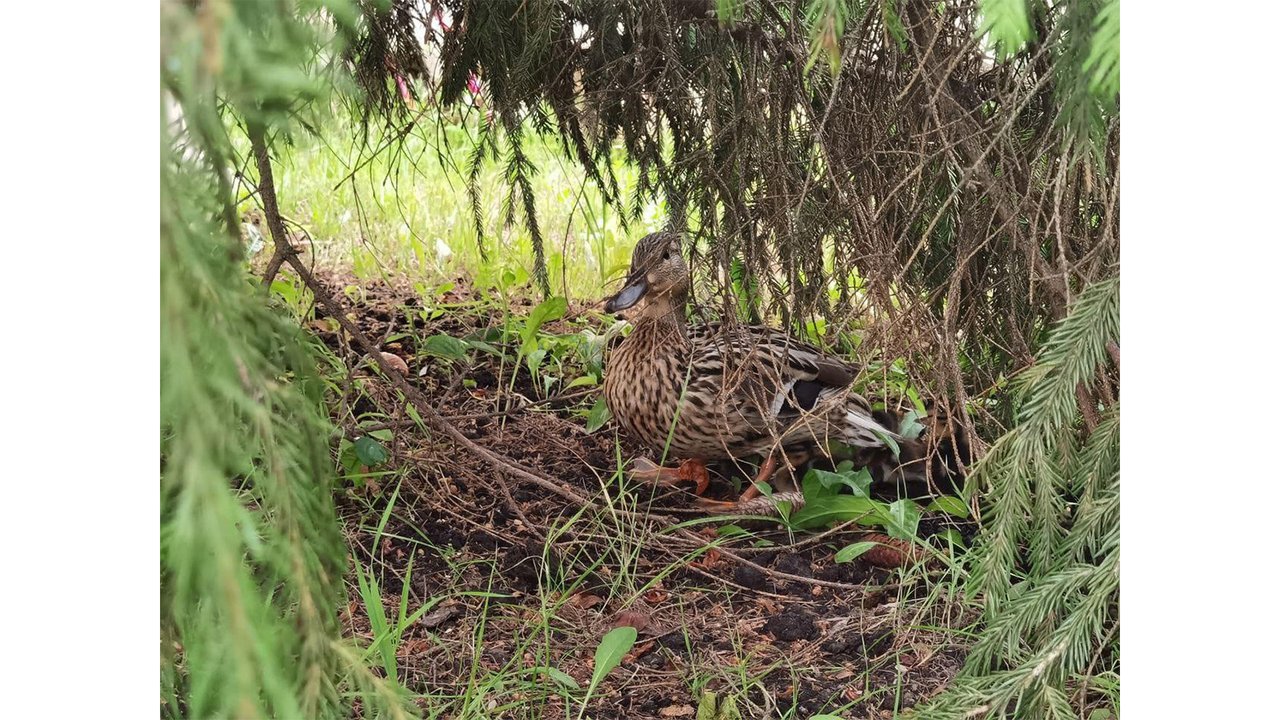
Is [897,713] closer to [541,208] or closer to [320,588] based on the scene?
[320,588]

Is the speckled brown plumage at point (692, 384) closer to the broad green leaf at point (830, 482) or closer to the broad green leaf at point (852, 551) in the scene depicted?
the broad green leaf at point (830, 482)

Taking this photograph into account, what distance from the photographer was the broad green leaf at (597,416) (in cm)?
281

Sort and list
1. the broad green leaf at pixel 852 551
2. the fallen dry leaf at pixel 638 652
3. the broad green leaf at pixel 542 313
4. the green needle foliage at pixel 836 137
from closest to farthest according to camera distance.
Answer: the green needle foliage at pixel 836 137 → the fallen dry leaf at pixel 638 652 → the broad green leaf at pixel 852 551 → the broad green leaf at pixel 542 313

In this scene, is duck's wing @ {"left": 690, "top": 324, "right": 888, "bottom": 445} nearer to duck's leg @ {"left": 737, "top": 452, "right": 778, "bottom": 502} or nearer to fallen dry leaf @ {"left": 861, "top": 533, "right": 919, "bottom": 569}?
duck's leg @ {"left": 737, "top": 452, "right": 778, "bottom": 502}

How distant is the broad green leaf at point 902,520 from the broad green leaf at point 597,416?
84cm

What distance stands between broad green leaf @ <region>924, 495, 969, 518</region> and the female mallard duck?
0.58ft

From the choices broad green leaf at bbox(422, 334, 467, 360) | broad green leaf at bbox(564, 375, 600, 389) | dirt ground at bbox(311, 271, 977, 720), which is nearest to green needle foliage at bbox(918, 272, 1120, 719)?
dirt ground at bbox(311, 271, 977, 720)

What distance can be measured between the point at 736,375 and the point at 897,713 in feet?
2.21

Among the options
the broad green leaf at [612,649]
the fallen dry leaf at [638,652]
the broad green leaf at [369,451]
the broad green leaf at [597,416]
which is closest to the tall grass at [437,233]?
the broad green leaf at [597,416]

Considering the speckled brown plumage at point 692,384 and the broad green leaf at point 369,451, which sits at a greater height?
the speckled brown plumage at point 692,384

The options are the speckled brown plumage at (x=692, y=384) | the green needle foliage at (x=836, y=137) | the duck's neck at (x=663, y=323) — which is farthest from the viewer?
the duck's neck at (x=663, y=323)

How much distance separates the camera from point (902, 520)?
218cm

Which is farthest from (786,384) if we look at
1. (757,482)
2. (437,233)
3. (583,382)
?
(437,233)

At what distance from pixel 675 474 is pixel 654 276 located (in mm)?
469
